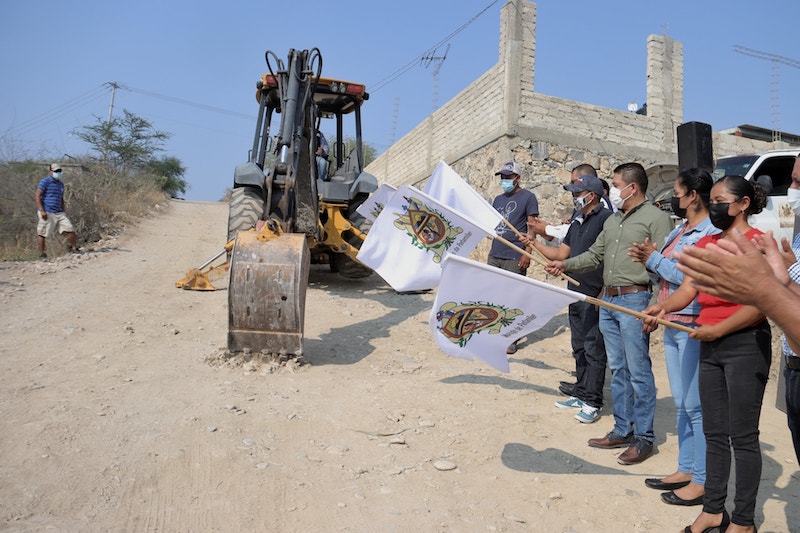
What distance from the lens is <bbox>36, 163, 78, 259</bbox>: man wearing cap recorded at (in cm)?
1003

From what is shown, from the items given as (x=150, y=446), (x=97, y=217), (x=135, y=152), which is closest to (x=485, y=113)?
(x=97, y=217)

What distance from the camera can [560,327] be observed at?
6.95 metres

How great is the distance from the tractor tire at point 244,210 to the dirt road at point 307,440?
1.88 m

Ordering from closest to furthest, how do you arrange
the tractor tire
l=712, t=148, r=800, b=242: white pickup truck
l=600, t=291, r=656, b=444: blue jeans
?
l=600, t=291, r=656, b=444: blue jeans
l=712, t=148, r=800, b=242: white pickup truck
the tractor tire

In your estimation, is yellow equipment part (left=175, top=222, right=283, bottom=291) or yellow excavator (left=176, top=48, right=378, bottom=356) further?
yellow equipment part (left=175, top=222, right=283, bottom=291)

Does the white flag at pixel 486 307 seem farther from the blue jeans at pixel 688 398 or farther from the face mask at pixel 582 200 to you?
the face mask at pixel 582 200

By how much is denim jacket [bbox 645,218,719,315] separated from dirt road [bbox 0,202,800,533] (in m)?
1.05

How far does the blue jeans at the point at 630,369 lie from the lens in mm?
3734

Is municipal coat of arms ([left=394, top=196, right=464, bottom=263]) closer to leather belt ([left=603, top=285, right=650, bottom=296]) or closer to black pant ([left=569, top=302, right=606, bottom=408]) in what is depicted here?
black pant ([left=569, top=302, right=606, bottom=408])

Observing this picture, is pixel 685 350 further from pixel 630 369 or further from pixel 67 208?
pixel 67 208

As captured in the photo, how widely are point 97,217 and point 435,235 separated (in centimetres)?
989

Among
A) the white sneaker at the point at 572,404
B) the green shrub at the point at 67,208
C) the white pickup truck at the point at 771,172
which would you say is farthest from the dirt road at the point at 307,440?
the green shrub at the point at 67,208

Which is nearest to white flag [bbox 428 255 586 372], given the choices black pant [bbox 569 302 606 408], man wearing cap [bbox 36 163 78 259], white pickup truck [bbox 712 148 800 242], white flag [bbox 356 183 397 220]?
black pant [bbox 569 302 606 408]

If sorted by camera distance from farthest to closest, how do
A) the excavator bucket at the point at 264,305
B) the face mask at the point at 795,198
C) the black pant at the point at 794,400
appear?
the excavator bucket at the point at 264,305 < the face mask at the point at 795,198 < the black pant at the point at 794,400
